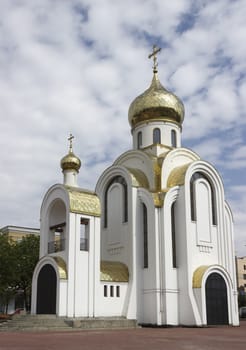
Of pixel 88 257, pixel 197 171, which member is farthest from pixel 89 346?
pixel 197 171

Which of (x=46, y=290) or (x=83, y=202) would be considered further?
(x=83, y=202)

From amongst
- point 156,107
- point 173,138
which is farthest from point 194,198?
point 156,107

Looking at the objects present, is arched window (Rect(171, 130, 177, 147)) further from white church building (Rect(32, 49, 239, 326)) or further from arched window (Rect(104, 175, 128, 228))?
arched window (Rect(104, 175, 128, 228))

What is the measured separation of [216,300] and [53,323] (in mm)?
8403

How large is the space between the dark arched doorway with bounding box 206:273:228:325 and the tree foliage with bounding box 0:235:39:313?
13.9 metres

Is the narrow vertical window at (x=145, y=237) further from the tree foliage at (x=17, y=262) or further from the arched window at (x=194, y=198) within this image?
the tree foliage at (x=17, y=262)

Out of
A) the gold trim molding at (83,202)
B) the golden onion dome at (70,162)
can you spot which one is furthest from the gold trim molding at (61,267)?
the golden onion dome at (70,162)

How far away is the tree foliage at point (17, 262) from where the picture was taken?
30.5 meters

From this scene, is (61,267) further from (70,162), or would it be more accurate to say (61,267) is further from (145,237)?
(70,162)

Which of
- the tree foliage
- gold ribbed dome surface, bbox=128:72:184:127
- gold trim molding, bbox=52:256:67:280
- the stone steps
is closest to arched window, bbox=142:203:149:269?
the stone steps

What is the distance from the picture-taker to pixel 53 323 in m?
18.7

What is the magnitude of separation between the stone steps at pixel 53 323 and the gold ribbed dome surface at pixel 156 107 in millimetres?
12248

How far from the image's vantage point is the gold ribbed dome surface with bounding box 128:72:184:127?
27.0 metres

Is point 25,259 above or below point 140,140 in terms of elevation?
below
